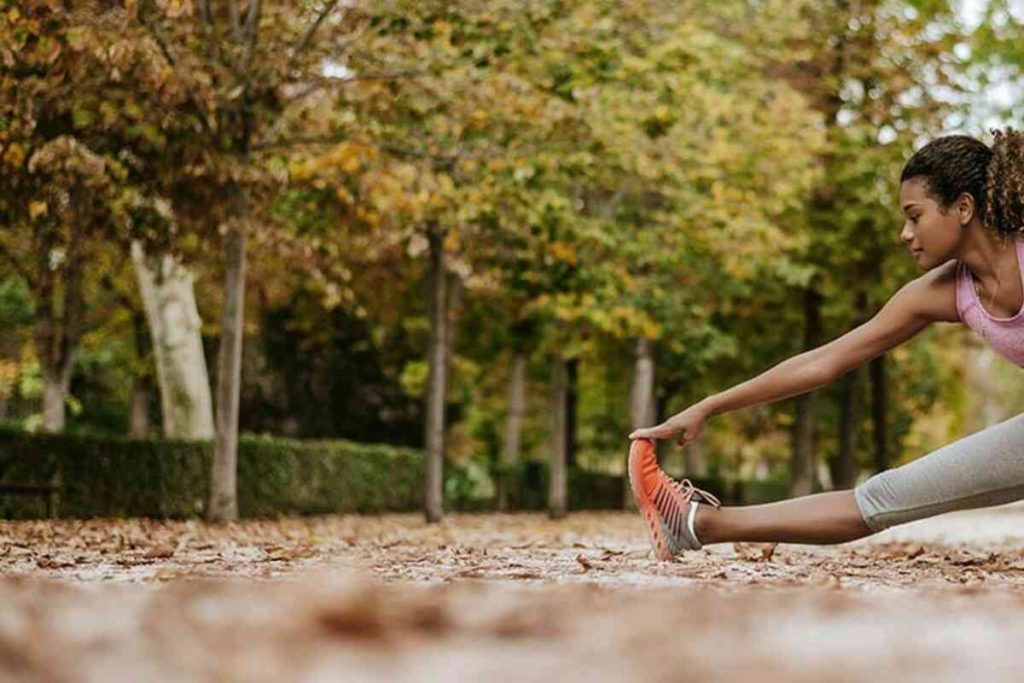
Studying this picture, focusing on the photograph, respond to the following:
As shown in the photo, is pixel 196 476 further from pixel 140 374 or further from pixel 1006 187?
pixel 1006 187

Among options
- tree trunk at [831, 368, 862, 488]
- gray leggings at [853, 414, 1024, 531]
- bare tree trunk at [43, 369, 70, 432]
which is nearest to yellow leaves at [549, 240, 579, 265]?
bare tree trunk at [43, 369, 70, 432]

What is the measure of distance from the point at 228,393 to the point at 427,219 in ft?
13.9

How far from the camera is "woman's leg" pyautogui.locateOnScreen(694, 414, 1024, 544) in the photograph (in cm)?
594

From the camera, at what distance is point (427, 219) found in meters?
17.8

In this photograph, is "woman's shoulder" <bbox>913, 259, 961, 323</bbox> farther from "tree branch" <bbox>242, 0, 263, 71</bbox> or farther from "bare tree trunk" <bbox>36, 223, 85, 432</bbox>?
"bare tree trunk" <bbox>36, 223, 85, 432</bbox>

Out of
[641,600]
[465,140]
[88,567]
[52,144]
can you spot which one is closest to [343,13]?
[465,140]

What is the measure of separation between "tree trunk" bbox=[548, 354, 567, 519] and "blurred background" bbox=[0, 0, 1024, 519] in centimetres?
6

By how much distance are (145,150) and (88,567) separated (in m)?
9.75

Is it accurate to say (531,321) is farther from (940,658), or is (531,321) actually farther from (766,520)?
(940,658)

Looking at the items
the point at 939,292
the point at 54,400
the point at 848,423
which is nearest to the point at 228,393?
the point at 54,400

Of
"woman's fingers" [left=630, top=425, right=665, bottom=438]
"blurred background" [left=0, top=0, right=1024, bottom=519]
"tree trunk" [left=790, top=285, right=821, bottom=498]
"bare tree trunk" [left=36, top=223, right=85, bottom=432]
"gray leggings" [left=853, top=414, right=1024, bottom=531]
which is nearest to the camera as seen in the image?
"gray leggings" [left=853, top=414, right=1024, bottom=531]

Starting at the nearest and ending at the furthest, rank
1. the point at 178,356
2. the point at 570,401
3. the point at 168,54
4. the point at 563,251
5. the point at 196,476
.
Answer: the point at 168,54 < the point at 563,251 < the point at 196,476 < the point at 178,356 < the point at 570,401

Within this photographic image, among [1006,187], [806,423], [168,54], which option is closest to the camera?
[1006,187]

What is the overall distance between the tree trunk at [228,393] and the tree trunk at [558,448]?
9906 millimetres
